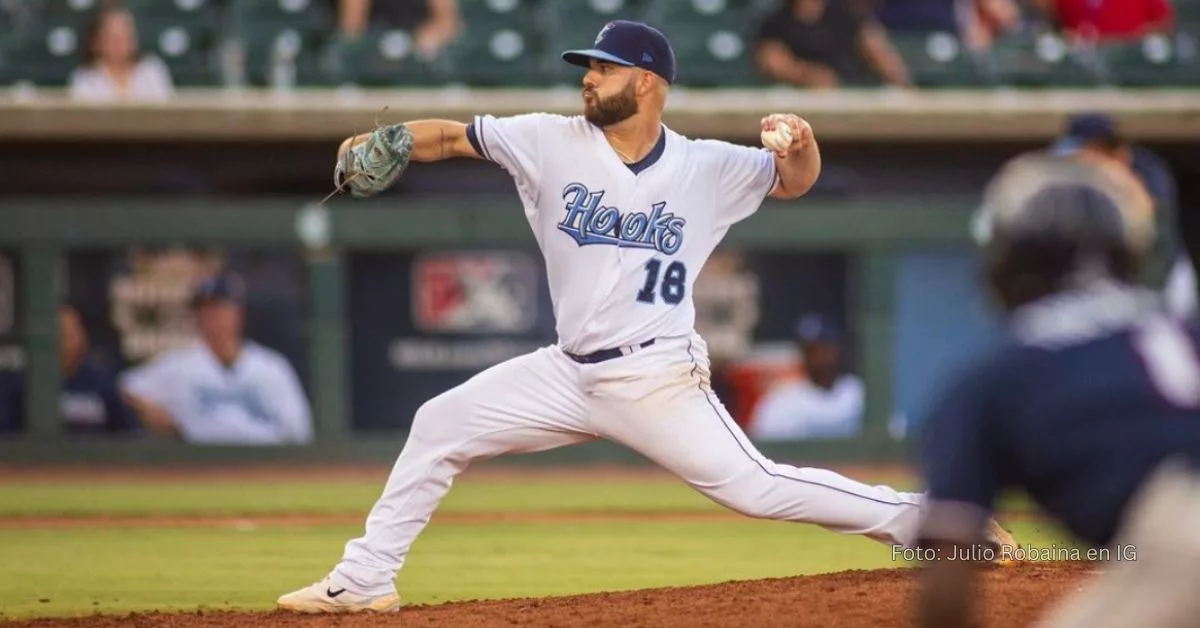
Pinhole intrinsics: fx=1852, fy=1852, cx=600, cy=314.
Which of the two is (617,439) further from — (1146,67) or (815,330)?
(1146,67)

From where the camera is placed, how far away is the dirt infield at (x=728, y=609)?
4863 mm

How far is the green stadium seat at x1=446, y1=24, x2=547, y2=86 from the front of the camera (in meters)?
12.3

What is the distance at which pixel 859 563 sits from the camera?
728 centimetres

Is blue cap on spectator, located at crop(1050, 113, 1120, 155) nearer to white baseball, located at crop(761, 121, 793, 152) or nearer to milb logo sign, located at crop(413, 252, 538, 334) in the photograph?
white baseball, located at crop(761, 121, 793, 152)

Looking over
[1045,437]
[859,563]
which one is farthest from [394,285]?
[1045,437]

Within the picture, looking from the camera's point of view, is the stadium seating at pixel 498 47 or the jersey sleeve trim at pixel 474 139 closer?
the jersey sleeve trim at pixel 474 139

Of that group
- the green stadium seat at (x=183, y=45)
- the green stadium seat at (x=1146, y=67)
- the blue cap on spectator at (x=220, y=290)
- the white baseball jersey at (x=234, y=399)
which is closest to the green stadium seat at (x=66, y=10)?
the green stadium seat at (x=183, y=45)

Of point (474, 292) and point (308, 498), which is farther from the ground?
point (474, 292)

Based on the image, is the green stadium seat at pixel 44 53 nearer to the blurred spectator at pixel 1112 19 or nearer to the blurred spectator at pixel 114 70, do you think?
the blurred spectator at pixel 114 70

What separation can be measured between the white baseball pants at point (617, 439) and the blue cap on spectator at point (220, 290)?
6.84 m

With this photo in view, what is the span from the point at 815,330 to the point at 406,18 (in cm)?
353

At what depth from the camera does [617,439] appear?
5230 millimetres

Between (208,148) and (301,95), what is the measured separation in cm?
102

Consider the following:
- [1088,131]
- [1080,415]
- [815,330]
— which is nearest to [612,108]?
[1088,131]
